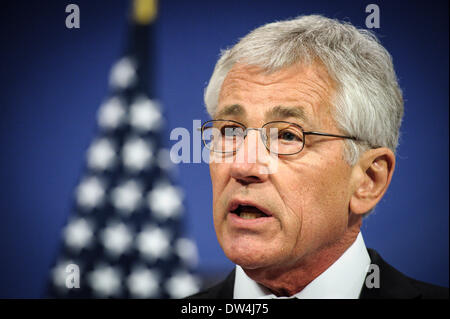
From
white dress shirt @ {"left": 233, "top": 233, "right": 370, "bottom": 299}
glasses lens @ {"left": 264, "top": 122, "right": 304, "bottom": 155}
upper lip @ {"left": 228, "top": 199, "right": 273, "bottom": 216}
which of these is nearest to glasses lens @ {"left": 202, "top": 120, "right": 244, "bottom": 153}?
glasses lens @ {"left": 264, "top": 122, "right": 304, "bottom": 155}

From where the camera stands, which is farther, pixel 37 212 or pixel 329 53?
pixel 37 212

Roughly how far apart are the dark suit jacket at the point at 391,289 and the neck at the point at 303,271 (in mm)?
169

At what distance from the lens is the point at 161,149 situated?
2.67m

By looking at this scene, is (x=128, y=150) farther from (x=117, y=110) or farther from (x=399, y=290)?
(x=399, y=290)

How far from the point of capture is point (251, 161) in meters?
1.55

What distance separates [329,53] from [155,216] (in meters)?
1.47

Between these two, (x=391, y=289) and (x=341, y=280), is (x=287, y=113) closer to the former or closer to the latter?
(x=341, y=280)

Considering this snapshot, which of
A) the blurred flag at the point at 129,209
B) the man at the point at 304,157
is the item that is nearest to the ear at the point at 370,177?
the man at the point at 304,157

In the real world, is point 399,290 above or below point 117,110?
below

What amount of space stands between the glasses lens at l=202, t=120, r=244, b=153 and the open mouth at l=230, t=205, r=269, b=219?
0.22 metres

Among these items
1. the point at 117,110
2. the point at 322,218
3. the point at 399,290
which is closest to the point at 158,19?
the point at 117,110

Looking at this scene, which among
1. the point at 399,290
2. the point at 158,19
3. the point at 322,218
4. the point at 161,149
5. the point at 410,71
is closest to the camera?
the point at 322,218

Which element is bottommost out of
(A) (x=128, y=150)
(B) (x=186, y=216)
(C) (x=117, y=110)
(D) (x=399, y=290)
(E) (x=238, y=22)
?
(D) (x=399, y=290)

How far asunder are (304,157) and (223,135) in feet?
1.10
